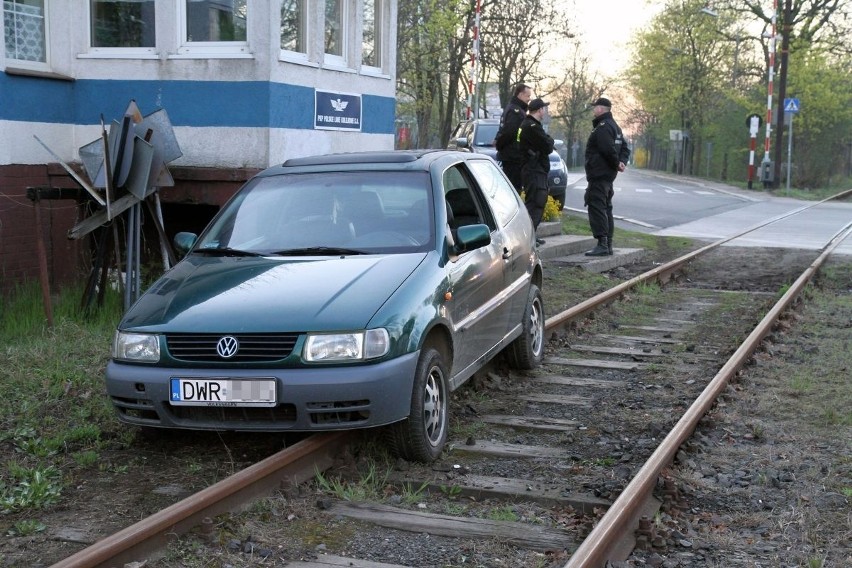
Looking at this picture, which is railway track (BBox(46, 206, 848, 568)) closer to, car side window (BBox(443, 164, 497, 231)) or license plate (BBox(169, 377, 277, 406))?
license plate (BBox(169, 377, 277, 406))


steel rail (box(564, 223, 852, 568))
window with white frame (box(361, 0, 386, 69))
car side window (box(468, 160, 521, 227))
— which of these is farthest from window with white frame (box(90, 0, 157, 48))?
steel rail (box(564, 223, 852, 568))

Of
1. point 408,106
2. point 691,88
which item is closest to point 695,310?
point 408,106

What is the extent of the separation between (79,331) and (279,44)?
13.1ft

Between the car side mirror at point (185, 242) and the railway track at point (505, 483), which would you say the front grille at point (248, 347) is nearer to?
the railway track at point (505, 483)

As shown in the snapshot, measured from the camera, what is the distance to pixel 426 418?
5.89m

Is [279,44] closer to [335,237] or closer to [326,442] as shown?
[335,237]

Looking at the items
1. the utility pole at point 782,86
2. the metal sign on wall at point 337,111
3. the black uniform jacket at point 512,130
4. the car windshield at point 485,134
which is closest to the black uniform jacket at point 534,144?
the black uniform jacket at point 512,130

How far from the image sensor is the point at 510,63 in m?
41.3

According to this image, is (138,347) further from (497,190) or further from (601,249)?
(601,249)

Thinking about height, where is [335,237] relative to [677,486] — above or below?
above

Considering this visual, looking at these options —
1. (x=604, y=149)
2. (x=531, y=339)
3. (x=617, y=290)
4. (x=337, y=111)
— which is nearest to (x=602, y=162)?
(x=604, y=149)

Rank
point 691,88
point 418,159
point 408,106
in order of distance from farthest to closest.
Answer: point 691,88 → point 408,106 → point 418,159

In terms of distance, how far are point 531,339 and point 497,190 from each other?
1136 millimetres

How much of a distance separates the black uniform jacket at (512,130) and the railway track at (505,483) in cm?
580
